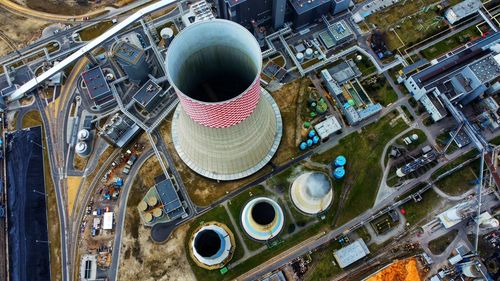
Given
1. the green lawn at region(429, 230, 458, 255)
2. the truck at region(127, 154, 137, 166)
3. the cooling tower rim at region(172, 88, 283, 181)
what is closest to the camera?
the green lawn at region(429, 230, 458, 255)

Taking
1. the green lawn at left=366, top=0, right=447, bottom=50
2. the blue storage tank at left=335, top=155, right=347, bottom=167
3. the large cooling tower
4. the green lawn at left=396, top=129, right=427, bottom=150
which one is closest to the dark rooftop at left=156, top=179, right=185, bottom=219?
the large cooling tower

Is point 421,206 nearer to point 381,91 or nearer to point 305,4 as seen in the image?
point 381,91

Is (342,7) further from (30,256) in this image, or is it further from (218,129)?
(30,256)

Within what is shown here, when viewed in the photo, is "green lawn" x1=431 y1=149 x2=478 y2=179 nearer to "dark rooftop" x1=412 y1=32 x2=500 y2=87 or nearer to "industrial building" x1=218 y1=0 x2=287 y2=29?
"dark rooftop" x1=412 y1=32 x2=500 y2=87

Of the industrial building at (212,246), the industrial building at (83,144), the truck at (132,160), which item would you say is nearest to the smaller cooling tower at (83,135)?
the industrial building at (83,144)

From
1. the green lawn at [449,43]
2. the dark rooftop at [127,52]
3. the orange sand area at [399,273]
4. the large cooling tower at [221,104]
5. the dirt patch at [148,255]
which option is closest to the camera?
the large cooling tower at [221,104]

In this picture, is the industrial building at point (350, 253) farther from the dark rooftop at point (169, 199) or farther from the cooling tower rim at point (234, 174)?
the dark rooftop at point (169, 199)

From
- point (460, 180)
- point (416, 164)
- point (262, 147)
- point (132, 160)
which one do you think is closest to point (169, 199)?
point (132, 160)
